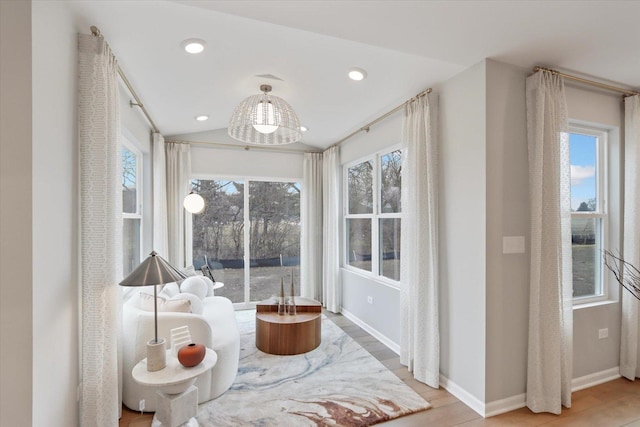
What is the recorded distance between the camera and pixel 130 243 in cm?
337

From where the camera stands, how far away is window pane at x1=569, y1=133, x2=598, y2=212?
2.79 meters

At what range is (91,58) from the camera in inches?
72.0

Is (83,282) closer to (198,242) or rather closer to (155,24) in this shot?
(155,24)

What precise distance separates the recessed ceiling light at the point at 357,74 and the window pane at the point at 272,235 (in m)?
2.55

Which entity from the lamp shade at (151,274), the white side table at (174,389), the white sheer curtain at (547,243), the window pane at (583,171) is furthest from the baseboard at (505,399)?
the lamp shade at (151,274)

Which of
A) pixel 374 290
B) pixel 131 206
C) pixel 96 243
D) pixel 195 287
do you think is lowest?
pixel 374 290

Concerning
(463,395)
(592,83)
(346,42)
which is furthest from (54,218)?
(592,83)

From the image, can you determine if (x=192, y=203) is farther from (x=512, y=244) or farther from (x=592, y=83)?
(x=592, y=83)

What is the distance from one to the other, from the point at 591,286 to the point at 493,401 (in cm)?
153

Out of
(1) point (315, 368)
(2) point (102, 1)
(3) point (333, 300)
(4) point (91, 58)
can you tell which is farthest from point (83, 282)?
(3) point (333, 300)

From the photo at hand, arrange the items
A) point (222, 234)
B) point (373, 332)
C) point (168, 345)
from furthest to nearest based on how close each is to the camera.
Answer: point (222, 234) → point (373, 332) → point (168, 345)

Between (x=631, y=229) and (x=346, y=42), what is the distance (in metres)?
2.91

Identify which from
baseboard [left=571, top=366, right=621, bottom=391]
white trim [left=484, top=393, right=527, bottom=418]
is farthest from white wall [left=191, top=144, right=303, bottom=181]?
baseboard [left=571, top=366, right=621, bottom=391]

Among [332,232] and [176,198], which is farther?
[332,232]
